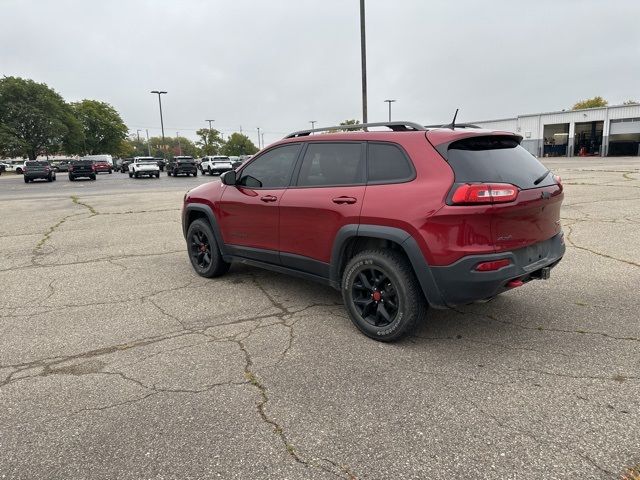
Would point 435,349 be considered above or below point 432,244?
below

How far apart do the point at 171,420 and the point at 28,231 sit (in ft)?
28.7

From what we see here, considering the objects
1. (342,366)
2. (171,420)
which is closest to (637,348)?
(342,366)

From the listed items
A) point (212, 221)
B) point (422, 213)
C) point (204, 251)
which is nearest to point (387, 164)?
point (422, 213)

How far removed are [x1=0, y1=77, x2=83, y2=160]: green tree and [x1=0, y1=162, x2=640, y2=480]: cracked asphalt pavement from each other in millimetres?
64196

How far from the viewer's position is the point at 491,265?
3.13 m

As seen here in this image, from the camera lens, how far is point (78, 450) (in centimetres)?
241

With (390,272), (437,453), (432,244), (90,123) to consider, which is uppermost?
(90,123)

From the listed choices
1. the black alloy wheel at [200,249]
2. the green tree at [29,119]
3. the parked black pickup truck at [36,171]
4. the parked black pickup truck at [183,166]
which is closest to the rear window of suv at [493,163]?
the black alloy wheel at [200,249]

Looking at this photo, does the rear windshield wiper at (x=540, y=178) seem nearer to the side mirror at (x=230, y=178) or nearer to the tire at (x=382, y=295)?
the tire at (x=382, y=295)

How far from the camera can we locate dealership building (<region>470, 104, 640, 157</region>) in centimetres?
4838

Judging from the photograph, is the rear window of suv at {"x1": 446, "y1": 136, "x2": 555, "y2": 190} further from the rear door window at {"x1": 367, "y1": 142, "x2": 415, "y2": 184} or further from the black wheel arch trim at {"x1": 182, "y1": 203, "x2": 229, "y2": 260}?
the black wheel arch trim at {"x1": 182, "y1": 203, "x2": 229, "y2": 260}

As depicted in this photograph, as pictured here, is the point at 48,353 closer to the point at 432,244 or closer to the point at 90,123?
the point at 432,244

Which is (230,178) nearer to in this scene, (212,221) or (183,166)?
(212,221)

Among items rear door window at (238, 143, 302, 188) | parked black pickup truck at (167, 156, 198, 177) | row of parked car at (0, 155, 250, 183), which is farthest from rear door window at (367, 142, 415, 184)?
parked black pickup truck at (167, 156, 198, 177)
